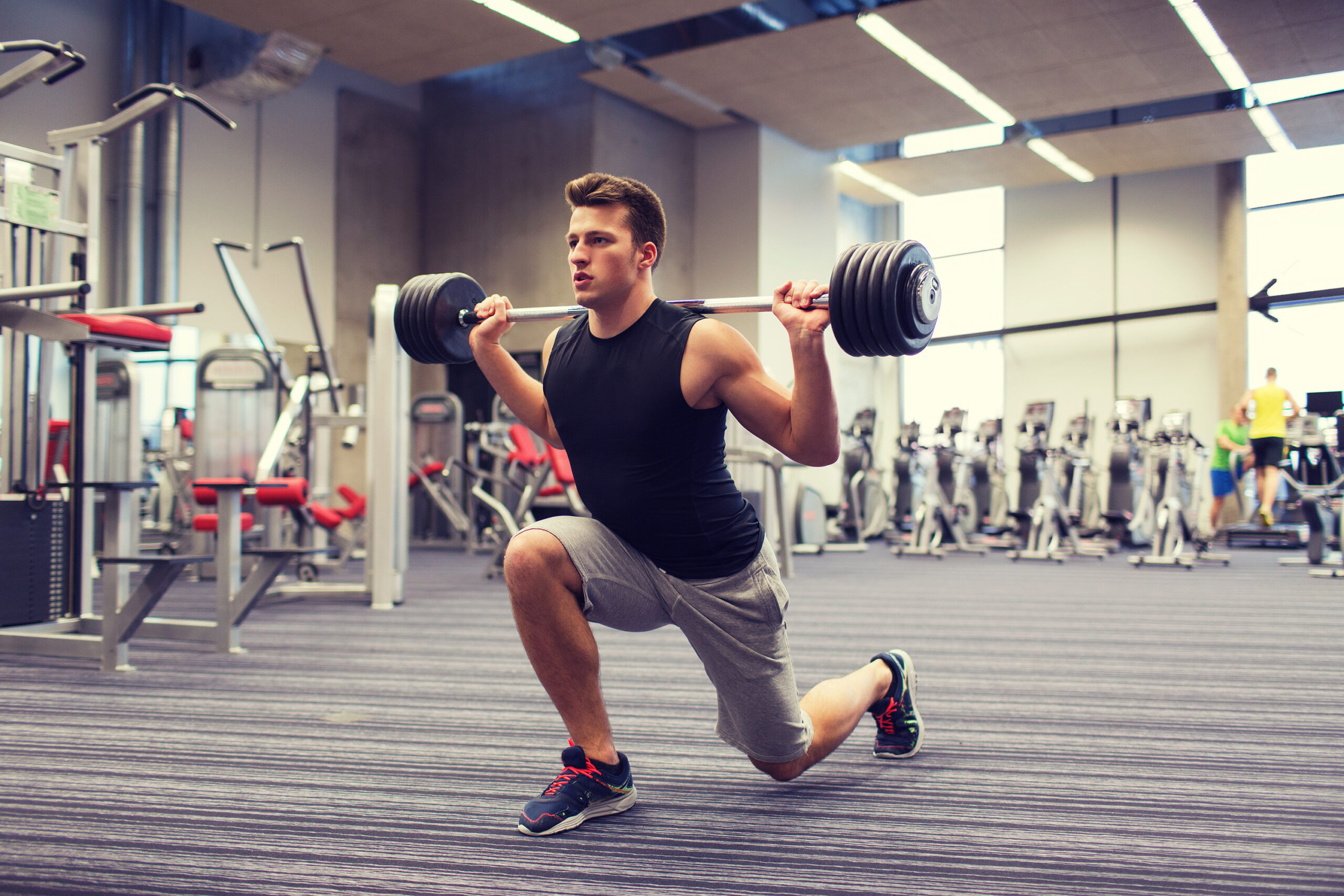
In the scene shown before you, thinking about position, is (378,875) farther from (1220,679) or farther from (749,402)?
(1220,679)

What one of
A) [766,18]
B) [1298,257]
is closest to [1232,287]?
[1298,257]

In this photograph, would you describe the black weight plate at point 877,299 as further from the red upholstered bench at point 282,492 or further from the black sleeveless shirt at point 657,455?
the red upholstered bench at point 282,492

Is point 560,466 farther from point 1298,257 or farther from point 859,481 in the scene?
point 1298,257

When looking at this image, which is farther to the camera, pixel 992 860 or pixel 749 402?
pixel 749 402

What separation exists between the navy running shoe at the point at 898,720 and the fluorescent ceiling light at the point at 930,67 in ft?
21.8

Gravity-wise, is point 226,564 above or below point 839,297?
below

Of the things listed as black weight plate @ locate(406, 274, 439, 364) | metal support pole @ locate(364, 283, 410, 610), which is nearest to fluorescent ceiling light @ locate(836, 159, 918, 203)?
metal support pole @ locate(364, 283, 410, 610)

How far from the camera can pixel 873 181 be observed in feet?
40.0

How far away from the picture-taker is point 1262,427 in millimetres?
8281

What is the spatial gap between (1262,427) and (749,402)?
8255mm

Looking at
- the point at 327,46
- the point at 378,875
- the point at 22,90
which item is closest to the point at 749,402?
the point at 378,875

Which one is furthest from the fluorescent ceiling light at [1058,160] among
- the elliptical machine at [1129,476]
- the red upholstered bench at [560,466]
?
the red upholstered bench at [560,466]

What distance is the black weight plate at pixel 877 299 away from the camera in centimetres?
161

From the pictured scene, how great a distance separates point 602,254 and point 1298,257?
1167 centimetres
